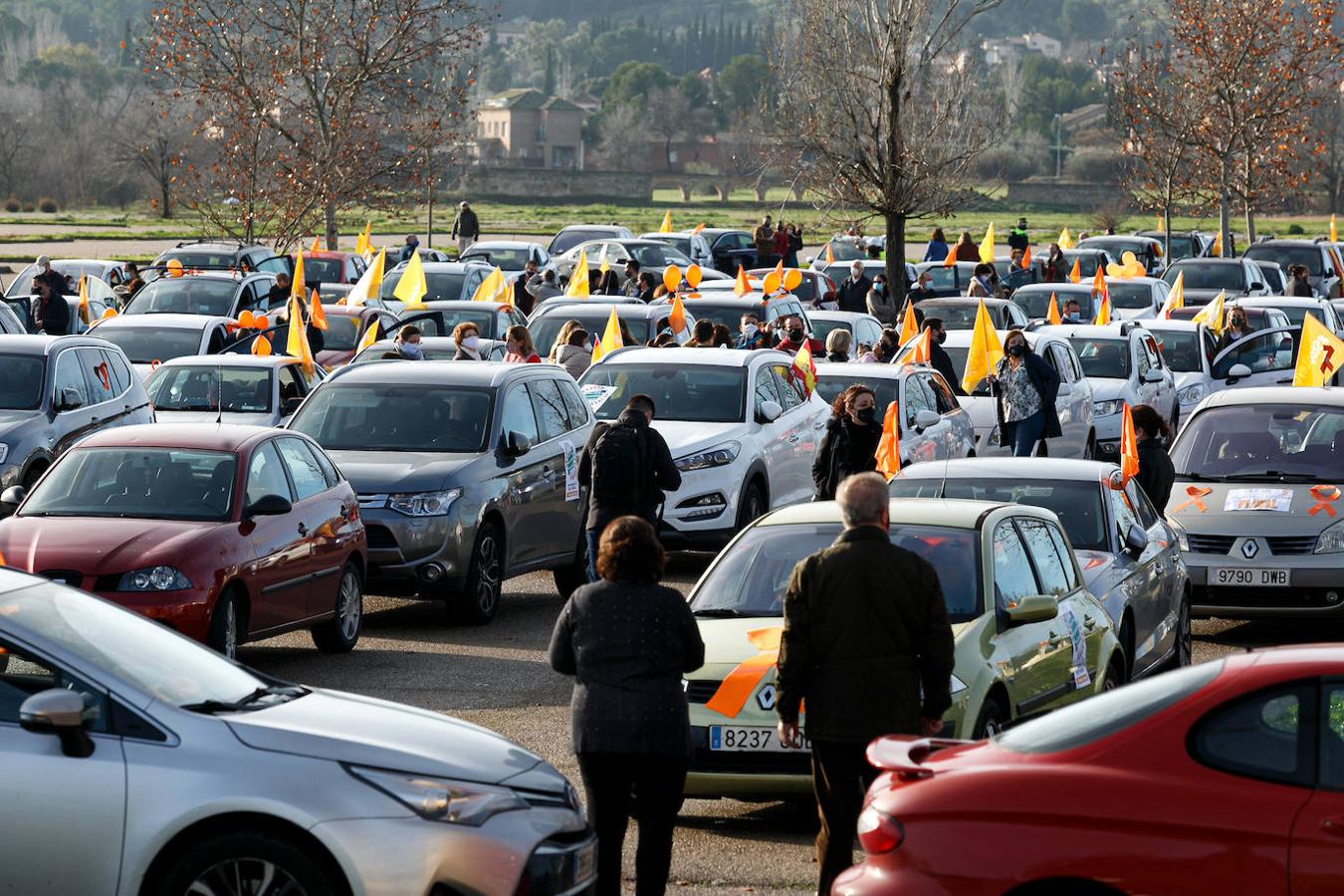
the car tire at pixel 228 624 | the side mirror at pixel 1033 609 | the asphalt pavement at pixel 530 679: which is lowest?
the asphalt pavement at pixel 530 679

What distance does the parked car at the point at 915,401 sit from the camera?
19.0 m

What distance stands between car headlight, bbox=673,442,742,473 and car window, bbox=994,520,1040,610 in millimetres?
6859

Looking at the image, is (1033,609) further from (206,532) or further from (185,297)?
(185,297)

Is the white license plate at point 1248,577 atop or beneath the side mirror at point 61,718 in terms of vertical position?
beneath

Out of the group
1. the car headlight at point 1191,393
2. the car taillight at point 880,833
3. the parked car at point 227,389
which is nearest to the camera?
the car taillight at point 880,833

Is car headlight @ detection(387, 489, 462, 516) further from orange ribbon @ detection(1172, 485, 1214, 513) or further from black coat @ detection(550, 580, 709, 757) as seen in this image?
black coat @ detection(550, 580, 709, 757)

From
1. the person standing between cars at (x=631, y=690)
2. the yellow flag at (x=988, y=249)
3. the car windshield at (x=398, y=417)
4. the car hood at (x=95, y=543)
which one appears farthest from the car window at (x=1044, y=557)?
the yellow flag at (x=988, y=249)

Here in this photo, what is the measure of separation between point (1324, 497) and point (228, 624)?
7237 mm

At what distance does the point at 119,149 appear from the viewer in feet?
344

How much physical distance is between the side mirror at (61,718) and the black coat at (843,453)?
8.67 meters

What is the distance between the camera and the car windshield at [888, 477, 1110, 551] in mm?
12758

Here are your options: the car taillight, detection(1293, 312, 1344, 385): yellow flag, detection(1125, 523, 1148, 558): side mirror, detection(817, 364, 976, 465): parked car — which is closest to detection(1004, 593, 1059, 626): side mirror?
the car taillight

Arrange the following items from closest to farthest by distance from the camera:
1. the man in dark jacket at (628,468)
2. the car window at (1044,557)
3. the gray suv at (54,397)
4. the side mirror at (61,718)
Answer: the side mirror at (61,718), the car window at (1044,557), the man in dark jacket at (628,468), the gray suv at (54,397)

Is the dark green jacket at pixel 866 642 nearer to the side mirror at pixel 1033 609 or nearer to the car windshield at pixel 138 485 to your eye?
the side mirror at pixel 1033 609
